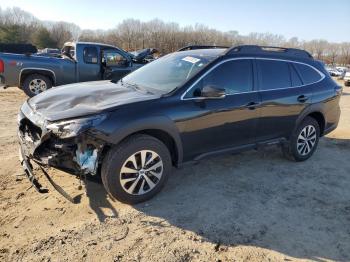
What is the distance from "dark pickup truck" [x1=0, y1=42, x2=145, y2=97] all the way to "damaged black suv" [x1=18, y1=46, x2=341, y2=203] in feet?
18.4

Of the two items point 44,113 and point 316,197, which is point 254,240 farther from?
point 44,113

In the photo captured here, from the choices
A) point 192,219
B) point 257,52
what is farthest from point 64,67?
point 192,219

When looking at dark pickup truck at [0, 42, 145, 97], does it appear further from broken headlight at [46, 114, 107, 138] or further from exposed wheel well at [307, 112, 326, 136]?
broken headlight at [46, 114, 107, 138]

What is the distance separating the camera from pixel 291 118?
551 cm

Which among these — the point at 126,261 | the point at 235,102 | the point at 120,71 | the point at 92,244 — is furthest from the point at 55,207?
the point at 120,71

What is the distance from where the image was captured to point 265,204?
4.37 metres

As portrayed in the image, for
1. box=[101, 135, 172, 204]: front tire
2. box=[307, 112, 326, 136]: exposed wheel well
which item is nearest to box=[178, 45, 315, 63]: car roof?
box=[307, 112, 326, 136]: exposed wheel well

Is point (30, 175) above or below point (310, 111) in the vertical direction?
below

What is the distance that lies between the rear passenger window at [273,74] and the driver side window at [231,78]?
0.24m

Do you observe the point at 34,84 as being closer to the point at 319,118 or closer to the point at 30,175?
the point at 30,175

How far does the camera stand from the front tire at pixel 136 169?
380 cm

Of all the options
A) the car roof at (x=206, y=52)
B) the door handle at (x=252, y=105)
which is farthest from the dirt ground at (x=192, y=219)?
the car roof at (x=206, y=52)

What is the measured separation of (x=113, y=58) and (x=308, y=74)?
6.87 meters

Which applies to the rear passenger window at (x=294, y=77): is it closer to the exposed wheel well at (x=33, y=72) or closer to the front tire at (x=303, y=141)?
the front tire at (x=303, y=141)
